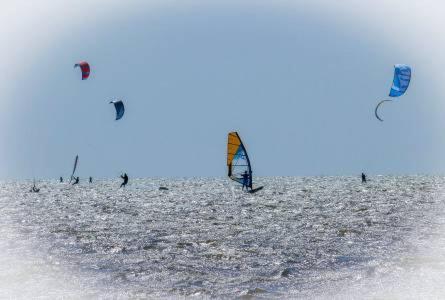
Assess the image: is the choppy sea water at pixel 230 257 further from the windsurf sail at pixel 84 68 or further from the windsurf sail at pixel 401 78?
the windsurf sail at pixel 84 68

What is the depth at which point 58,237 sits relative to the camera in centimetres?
2206

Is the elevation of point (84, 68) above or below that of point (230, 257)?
above

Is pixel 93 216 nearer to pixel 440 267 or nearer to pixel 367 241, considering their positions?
pixel 367 241

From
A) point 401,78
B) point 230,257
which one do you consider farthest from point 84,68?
point 230,257

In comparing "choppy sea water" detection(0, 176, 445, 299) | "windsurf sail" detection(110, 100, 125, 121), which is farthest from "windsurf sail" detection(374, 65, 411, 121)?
"windsurf sail" detection(110, 100, 125, 121)

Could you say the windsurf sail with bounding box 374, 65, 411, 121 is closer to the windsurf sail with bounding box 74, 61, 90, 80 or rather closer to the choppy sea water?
the choppy sea water

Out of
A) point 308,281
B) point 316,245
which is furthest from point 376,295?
point 316,245

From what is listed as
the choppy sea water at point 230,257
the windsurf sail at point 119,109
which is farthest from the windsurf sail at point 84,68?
the choppy sea water at point 230,257

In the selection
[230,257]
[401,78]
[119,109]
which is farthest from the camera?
[119,109]

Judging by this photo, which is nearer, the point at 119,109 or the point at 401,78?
the point at 401,78

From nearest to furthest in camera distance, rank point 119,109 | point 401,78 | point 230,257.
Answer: point 230,257, point 401,78, point 119,109

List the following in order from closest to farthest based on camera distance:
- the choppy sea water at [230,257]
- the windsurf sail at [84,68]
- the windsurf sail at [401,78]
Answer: the choppy sea water at [230,257]
the windsurf sail at [401,78]
the windsurf sail at [84,68]

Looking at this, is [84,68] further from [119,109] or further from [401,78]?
[401,78]

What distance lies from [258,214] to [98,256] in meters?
14.1
